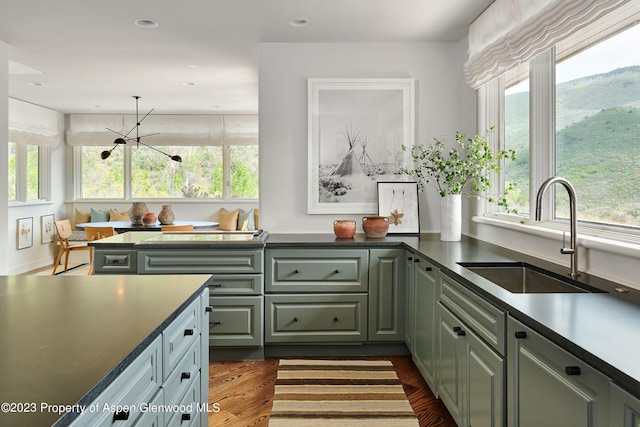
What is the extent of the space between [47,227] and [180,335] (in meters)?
7.09

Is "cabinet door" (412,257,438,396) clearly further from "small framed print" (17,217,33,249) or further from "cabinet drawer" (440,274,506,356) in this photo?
"small framed print" (17,217,33,249)

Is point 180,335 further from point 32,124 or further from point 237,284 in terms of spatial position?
point 32,124

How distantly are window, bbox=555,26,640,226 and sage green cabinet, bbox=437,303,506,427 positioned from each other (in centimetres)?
83

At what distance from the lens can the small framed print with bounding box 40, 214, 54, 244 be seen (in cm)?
736

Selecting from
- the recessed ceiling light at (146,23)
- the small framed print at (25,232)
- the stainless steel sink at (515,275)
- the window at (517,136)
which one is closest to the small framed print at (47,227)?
the small framed print at (25,232)

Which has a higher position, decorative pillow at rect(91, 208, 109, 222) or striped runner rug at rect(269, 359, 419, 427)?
decorative pillow at rect(91, 208, 109, 222)

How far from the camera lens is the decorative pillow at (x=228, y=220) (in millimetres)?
7648

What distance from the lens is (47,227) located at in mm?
7480

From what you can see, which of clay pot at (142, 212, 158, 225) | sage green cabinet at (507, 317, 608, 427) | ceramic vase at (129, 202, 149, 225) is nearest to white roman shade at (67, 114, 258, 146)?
ceramic vase at (129, 202, 149, 225)

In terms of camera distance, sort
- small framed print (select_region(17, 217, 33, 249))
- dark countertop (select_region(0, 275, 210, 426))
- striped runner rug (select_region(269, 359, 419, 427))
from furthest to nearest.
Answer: small framed print (select_region(17, 217, 33, 249)), striped runner rug (select_region(269, 359, 419, 427)), dark countertop (select_region(0, 275, 210, 426))

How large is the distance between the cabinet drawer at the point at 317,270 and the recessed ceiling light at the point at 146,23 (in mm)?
1875

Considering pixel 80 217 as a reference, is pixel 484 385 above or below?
below

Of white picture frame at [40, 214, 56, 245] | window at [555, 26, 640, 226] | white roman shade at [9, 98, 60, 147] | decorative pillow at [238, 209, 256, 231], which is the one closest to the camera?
window at [555, 26, 640, 226]

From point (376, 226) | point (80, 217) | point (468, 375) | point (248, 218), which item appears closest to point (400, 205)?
point (376, 226)
